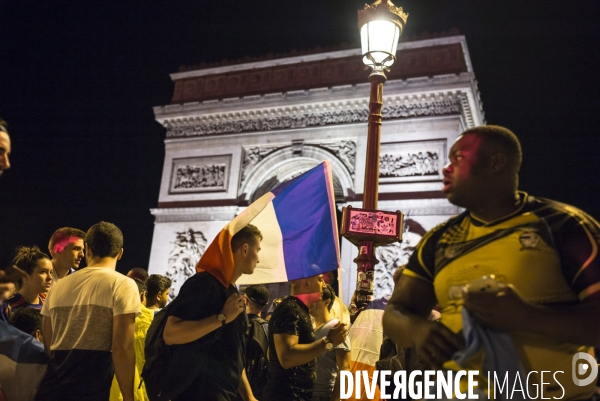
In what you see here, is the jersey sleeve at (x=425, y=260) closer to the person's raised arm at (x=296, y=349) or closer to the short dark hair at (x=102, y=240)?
the person's raised arm at (x=296, y=349)

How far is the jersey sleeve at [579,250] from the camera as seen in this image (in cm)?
133

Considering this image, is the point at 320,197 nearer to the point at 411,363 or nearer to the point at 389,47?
the point at 411,363

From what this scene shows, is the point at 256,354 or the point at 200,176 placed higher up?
the point at 200,176

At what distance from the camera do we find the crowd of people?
135 centimetres

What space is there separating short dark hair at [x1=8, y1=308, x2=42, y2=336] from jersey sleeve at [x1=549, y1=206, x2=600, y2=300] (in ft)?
10.6

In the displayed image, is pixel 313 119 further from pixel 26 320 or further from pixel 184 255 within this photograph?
pixel 26 320

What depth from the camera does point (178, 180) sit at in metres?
16.3

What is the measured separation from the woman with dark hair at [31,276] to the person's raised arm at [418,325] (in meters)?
2.83

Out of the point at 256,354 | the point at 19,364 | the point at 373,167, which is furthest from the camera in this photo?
the point at 373,167

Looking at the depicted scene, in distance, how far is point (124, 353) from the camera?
2916mm

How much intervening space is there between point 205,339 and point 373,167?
3.46 metres

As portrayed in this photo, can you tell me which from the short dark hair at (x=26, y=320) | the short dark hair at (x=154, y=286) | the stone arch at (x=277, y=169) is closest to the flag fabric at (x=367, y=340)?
the short dark hair at (x=154, y=286)

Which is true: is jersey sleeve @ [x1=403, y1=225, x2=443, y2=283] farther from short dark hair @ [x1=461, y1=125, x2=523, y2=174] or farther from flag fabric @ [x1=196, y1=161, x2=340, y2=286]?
flag fabric @ [x1=196, y1=161, x2=340, y2=286]

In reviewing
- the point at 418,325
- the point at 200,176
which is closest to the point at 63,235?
the point at 418,325
